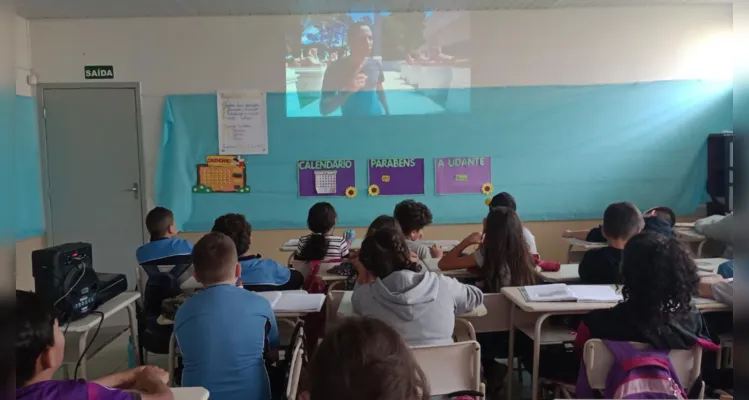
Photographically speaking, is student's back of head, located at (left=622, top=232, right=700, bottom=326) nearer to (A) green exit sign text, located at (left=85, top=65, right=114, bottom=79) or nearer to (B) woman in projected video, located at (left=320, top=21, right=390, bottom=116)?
(B) woman in projected video, located at (left=320, top=21, right=390, bottom=116)

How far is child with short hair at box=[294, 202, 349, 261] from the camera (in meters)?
3.46

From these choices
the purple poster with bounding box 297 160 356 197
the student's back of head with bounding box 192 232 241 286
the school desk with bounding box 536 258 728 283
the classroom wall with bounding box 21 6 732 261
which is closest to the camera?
the student's back of head with bounding box 192 232 241 286

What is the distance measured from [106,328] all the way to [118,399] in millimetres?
3783

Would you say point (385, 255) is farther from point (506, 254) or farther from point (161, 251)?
point (161, 251)

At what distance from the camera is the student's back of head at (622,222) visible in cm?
277

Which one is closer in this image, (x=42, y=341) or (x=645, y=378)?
(x=42, y=341)

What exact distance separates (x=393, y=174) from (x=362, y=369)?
14.3 feet

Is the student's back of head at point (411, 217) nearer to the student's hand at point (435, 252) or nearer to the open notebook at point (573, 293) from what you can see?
the student's hand at point (435, 252)

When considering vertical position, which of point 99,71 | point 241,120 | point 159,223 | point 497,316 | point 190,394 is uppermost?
point 99,71

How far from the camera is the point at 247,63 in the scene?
5.21 m

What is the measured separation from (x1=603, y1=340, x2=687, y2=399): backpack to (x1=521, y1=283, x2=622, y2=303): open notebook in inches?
23.4

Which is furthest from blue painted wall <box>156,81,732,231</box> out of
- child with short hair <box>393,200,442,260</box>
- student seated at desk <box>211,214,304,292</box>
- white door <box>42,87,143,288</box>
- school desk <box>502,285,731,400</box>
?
school desk <box>502,285,731,400</box>

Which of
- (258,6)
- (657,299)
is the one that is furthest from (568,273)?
(258,6)

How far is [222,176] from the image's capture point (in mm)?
5273
